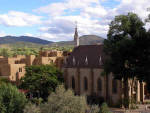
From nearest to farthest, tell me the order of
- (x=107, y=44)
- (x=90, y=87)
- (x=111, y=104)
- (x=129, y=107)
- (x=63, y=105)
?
(x=63, y=105)
(x=107, y=44)
(x=129, y=107)
(x=111, y=104)
(x=90, y=87)

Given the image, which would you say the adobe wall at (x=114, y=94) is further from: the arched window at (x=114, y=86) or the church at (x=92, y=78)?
the arched window at (x=114, y=86)

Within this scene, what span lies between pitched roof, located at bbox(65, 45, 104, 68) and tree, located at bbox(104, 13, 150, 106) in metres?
11.4

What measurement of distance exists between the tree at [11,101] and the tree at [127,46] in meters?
15.7

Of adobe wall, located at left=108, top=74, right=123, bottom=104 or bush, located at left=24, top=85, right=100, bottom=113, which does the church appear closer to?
adobe wall, located at left=108, top=74, right=123, bottom=104

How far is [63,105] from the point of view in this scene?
30.9 meters

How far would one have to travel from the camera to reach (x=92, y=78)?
57.6 meters

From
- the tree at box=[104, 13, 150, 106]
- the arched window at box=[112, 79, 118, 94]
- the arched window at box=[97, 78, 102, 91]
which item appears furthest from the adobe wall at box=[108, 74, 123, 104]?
the tree at box=[104, 13, 150, 106]

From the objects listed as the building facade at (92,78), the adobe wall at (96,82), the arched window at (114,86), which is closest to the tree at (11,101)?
the building facade at (92,78)

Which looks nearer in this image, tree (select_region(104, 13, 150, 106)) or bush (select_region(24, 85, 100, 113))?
bush (select_region(24, 85, 100, 113))

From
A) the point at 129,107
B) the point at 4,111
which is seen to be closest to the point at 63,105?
the point at 4,111

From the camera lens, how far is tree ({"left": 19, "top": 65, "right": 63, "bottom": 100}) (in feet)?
192

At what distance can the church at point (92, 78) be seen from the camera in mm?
53034

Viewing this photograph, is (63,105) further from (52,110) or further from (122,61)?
(122,61)

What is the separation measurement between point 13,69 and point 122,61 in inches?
1588
